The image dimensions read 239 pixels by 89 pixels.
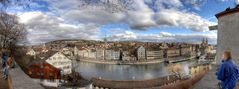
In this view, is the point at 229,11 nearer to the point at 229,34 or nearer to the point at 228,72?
the point at 229,34

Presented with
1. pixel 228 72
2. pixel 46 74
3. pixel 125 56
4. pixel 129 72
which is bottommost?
pixel 129 72

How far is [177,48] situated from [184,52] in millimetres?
8214

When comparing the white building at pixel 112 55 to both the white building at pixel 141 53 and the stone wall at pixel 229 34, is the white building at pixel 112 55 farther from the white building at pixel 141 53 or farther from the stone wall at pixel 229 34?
the stone wall at pixel 229 34

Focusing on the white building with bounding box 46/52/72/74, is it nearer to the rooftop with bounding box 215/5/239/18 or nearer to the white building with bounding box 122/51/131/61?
the white building with bounding box 122/51/131/61

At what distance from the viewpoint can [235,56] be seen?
33.4 feet

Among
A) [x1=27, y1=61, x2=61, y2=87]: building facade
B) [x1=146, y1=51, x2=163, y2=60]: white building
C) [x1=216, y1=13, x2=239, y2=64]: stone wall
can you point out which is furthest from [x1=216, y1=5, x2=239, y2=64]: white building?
[x1=146, y1=51, x2=163, y2=60]: white building

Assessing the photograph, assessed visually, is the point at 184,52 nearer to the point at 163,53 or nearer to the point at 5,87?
the point at 163,53

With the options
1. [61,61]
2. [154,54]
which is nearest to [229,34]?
[61,61]

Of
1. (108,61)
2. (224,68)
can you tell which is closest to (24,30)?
(224,68)

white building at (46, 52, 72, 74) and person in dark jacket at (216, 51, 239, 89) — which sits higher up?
person in dark jacket at (216, 51, 239, 89)

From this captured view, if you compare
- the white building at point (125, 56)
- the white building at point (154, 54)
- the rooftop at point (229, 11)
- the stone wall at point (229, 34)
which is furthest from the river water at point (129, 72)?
the rooftop at point (229, 11)

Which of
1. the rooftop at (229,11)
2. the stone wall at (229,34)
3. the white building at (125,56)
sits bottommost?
the white building at (125,56)

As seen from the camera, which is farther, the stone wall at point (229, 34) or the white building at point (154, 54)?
the white building at point (154, 54)

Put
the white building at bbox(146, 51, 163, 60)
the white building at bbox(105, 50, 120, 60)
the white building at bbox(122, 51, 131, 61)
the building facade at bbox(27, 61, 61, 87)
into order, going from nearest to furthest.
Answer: the building facade at bbox(27, 61, 61, 87), the white building at bbox(122, 51, 131, 61), the white building at bbox(105, 50, 120, 60), the white building at bbox(146, 51, 163, 60)
